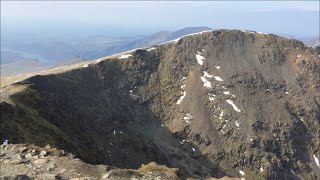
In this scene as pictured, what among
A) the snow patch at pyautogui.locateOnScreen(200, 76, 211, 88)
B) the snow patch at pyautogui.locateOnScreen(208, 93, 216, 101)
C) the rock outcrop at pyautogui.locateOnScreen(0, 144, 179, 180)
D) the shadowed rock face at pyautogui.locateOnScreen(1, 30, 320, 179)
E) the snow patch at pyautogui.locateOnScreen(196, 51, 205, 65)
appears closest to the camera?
the rock outcrop at pyautogui.locateOnScreen(0, 144, 179, 180)

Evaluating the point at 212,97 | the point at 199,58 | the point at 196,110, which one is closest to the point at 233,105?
the point at 212,97

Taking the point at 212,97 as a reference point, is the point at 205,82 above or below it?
above

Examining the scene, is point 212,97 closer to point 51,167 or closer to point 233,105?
point 233,105

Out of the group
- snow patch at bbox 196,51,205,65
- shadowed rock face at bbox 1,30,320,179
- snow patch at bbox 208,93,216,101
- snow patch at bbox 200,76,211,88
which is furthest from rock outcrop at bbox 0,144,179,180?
snow patch at bbox 196,51,205,65

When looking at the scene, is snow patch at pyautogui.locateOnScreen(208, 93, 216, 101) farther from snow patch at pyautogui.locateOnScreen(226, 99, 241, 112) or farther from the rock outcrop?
the rock outcrop

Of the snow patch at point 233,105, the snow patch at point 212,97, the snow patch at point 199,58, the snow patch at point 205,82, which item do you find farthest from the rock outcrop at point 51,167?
the snow patch at point 199,58

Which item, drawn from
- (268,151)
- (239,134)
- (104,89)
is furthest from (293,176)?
(104,89)

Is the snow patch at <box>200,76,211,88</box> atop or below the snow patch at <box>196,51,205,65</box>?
below

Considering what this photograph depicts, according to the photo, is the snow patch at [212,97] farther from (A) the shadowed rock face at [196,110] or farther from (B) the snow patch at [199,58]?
(B) the snow patch at [199,58]
